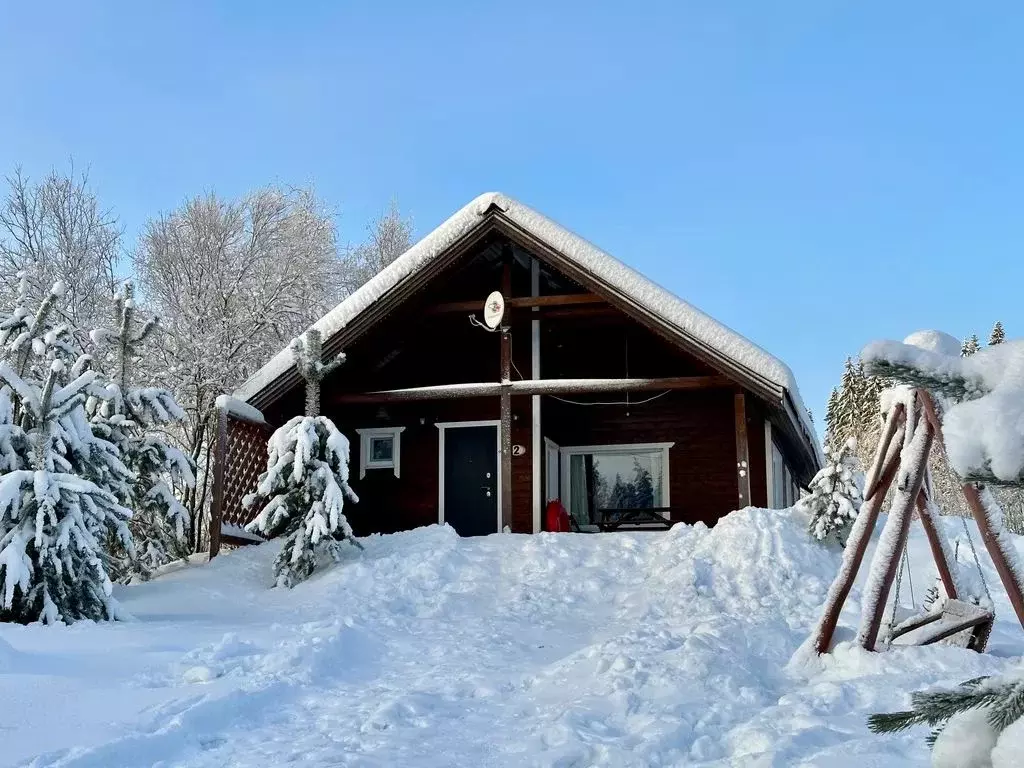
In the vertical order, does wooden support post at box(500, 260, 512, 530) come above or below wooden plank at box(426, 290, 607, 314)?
below

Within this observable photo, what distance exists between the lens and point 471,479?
15688 millimetres

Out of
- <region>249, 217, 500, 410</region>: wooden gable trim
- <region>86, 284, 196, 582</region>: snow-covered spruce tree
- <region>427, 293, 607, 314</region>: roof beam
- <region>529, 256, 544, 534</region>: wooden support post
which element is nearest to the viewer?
<region>86, 284, 196, 582</region>: snow-covered spruce tree

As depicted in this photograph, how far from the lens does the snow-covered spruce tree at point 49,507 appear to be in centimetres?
831

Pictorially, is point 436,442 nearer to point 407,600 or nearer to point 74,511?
point 407,600

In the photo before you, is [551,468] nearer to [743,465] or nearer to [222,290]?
[743,465]

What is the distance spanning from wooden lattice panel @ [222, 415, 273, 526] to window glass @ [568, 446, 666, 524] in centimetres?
521

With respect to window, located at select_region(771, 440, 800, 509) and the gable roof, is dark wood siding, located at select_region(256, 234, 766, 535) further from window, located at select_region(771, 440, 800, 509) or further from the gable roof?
the gable roof

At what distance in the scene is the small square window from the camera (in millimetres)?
16219

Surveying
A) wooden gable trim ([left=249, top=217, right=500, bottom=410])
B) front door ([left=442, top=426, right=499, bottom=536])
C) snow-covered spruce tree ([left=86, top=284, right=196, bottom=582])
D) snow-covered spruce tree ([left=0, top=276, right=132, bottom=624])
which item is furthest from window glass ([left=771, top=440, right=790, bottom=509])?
snow-covered spruce tree ([left=0, top=276, right=132, bottom=624])

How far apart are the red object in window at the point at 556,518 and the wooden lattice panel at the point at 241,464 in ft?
14.9

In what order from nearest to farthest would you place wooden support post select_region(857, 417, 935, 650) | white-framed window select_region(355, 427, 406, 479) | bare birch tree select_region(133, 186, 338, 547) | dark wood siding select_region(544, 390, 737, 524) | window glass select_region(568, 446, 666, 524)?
wooden support post select_region(857, 417, 935, 650), dark wood siding select_region(544, 390, 737, 524), window glass select_region(568, 446, 666, 524), white-framed window select_region(355, 427, 406, 479), bare birch tree select_region(133, 186, 338, 547)

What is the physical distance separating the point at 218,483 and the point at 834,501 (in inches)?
324

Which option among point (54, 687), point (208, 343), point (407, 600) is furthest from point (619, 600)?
point (208, 343)

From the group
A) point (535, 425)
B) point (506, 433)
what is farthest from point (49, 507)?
point (535, 425)
